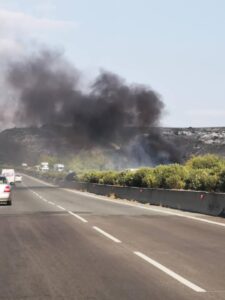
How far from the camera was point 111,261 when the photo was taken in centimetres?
1011

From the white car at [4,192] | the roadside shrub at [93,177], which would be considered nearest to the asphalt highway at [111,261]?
the white car at [4,192]

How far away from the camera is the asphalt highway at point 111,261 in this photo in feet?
24.7

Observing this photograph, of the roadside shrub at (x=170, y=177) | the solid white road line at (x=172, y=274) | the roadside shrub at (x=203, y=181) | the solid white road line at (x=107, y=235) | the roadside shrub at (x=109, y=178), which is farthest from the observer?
the roadside shrub at (x=109, y=178)

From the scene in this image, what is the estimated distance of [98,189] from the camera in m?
47.7

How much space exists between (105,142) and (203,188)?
173ft

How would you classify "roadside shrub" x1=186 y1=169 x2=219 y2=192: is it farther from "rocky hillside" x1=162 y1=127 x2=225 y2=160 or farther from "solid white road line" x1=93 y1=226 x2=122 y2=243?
"rocky hillside" x1=162 y1=127 x2=225 y2=160

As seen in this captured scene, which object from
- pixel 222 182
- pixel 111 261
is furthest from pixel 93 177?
pixel 111 261

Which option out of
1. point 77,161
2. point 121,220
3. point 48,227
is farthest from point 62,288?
point 77,161

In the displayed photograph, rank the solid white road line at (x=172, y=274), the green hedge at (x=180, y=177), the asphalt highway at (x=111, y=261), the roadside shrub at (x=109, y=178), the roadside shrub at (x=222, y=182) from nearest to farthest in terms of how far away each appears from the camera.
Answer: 1. the asphalt highway at (x=111, y=261)
2. the solid white road line at (x=172, y=274)
3. the roadside shrub at (x=222, y=182)
4. the green hedge at (x=180, y=177)
5. the roadside shrub at (x=109, y=178)

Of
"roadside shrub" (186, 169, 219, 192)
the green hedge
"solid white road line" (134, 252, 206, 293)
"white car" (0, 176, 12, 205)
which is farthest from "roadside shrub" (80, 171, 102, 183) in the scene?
"solid white road line" (134, 252, 206, 293)

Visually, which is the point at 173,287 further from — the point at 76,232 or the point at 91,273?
the point at 76,232

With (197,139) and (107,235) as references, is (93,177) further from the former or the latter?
(197,139)

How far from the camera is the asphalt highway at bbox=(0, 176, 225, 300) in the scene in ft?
24.7

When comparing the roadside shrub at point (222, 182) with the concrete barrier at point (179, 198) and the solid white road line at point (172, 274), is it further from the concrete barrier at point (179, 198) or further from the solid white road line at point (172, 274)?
the solid white road line at point (172, 274)
